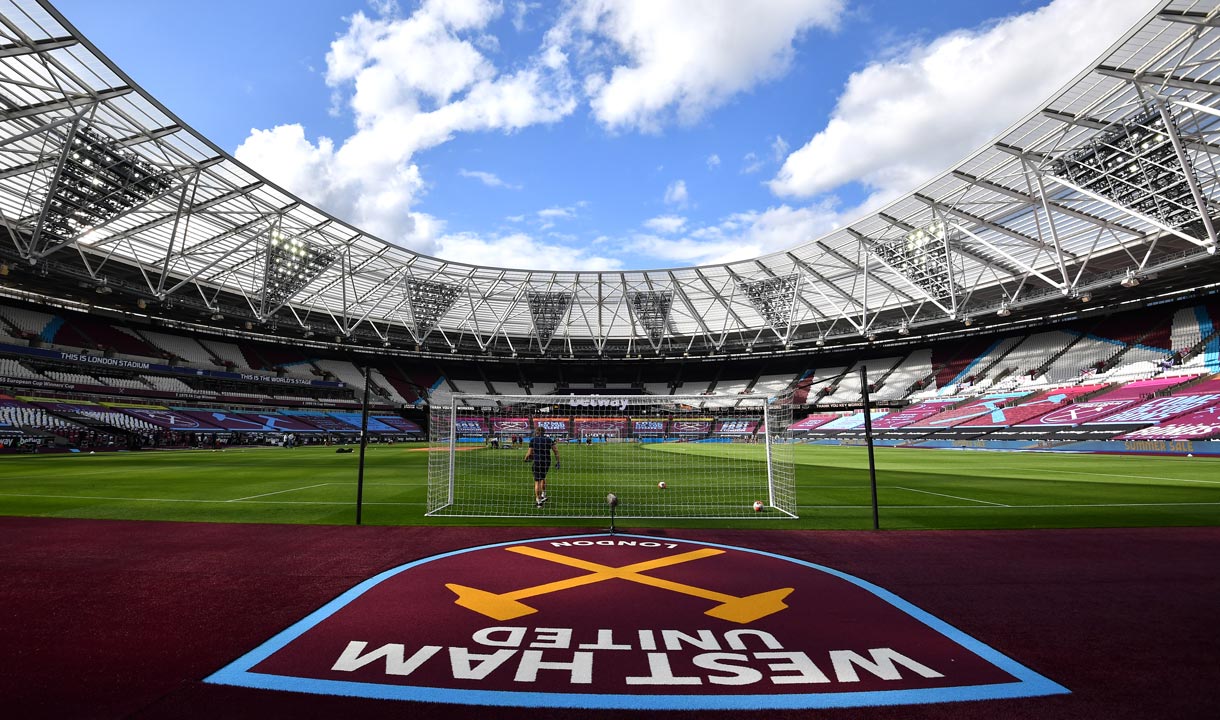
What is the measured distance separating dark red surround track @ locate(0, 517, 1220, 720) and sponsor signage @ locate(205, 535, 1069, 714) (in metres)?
0.18

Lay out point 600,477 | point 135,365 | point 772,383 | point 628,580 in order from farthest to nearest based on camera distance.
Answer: point 772,383
point 135,365
point 600,477
point 628,580

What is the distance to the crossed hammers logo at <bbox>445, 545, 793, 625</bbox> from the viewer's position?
4391 millimetres

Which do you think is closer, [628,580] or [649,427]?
[628,580]

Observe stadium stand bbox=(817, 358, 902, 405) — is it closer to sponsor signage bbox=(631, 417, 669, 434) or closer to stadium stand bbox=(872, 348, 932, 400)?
stadium stand bbox=(872, 348, 932, 400)

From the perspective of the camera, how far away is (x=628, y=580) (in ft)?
17.5

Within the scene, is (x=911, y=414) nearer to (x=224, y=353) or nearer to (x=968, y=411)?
(x=968, y=411)

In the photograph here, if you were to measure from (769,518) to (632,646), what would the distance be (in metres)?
6.27

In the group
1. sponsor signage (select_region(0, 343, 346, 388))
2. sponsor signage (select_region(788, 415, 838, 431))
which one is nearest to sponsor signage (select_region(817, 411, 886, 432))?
sponsor signage (select_region(788, 415, 838, 431))

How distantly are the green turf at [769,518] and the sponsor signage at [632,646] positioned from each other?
3.67m

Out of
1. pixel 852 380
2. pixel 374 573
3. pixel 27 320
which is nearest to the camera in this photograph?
pixel 374 573

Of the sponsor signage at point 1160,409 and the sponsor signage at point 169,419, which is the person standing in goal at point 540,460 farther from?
the sponsor signage at point 169,419

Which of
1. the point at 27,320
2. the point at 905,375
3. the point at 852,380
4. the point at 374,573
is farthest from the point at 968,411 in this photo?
the point at 27,320

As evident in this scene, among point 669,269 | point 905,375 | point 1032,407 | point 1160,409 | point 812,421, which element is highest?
point 669,269

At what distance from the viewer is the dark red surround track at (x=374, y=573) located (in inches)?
116
